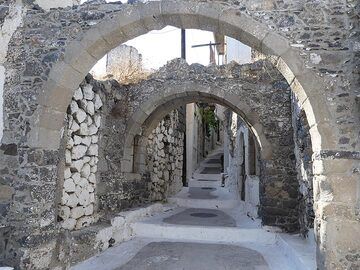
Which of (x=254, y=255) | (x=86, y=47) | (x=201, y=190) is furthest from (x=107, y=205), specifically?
(x=201, y=190)

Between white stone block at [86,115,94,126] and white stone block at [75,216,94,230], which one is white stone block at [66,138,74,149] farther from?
white stone block at [75,216,94,230]

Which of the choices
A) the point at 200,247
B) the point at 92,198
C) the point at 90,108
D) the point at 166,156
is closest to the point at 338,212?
the point at 200,247

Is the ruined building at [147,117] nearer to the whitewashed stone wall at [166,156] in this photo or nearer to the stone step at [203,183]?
the whitewashed stone wall at [166,156]

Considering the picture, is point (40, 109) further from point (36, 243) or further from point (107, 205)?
point (107, 205)

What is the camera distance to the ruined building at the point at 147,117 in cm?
308

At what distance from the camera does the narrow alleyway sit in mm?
3988

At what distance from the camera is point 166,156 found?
369 inches

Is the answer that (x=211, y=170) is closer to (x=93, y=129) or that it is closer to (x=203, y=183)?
(x=203, y=183)

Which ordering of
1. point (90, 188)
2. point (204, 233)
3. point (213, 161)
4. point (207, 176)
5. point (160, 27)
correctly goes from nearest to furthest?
point (160, 27) → point (90, 188) → point (204, 233) → point (207, 176) → point (213, 161)

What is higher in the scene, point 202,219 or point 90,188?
point 90,188

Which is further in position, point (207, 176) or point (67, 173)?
point (207, 176)

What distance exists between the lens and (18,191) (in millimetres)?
3387

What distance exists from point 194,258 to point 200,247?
0.62m

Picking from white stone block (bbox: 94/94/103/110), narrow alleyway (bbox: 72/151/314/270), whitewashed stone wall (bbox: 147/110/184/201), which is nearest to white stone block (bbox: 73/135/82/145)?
white stone block (bbox: 94/94/103/110)
